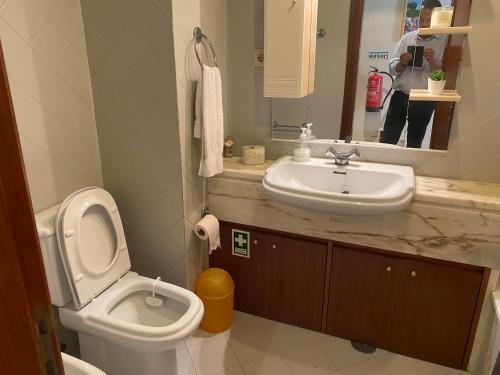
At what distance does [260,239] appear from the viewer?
1968mm

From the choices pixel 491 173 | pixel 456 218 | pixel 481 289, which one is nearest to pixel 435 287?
pixel 481 289

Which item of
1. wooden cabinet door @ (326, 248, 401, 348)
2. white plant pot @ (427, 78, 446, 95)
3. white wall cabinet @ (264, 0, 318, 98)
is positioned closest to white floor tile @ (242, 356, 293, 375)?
wooden cabinet door @ (326, 248, 401, 348)

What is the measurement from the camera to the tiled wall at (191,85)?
1604mm

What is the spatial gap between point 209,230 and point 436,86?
1219 mm

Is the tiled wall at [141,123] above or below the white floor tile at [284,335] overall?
above

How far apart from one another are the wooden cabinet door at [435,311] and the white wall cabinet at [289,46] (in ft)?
3.24

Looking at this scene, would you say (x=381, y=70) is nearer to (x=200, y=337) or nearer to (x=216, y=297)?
(x=216, y=297)

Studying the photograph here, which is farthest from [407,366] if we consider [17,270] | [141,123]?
[17,270]

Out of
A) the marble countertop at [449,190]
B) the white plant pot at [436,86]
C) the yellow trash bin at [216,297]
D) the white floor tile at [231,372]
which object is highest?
the white plant pot at [436,86]

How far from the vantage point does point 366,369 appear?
181 cm

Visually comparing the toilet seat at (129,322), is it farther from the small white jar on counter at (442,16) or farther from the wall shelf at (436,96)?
the small white jar on counter at (442,16)

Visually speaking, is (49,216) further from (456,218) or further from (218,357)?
(456,218)

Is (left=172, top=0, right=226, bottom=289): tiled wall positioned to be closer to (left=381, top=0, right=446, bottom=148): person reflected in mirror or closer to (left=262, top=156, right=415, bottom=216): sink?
(left=262, top=156, right=415, bottom=216): sink

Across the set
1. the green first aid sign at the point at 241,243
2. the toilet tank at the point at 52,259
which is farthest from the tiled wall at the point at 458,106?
the toilet tank at the point at 52,259
